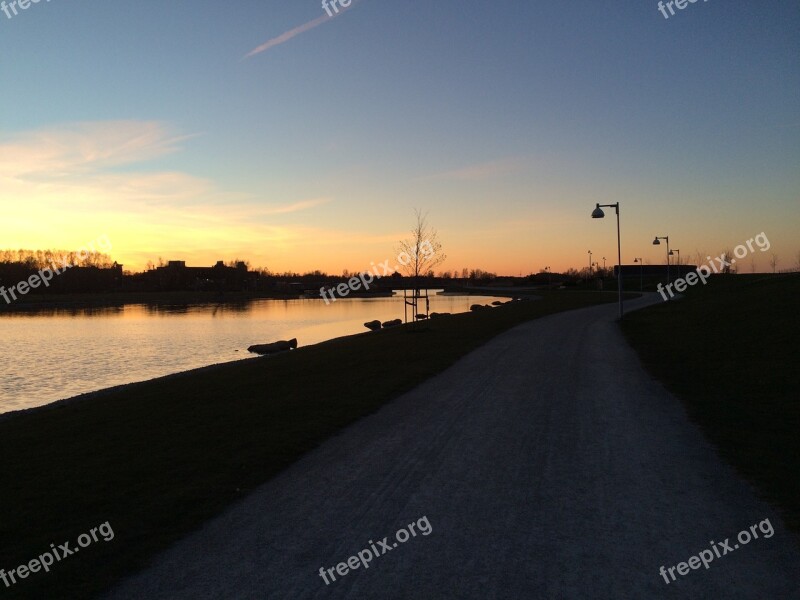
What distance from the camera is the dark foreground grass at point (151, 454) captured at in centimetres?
563

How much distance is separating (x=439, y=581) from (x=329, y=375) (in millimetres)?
11957

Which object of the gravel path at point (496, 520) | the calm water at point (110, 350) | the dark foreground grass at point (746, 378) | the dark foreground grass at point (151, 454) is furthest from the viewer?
the calm water at point (110, 350)

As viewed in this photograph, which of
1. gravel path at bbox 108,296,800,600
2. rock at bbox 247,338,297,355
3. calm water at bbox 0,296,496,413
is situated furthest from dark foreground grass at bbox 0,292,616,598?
rock at bbox 247,338,297,355

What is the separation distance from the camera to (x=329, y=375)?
16438 millimetres

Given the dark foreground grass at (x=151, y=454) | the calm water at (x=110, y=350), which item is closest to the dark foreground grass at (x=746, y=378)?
the dark foreground grass at (x=151, y=454)

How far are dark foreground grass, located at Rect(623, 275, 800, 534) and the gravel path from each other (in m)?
0.47

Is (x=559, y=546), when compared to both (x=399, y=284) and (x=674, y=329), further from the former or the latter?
(x=399, y=284)

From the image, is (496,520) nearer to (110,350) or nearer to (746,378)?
(746,378)

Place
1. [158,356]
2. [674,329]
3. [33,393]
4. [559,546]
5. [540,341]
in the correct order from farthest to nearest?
[158,356]
[674,329]
[540,341]
[33,393]
[559,546]

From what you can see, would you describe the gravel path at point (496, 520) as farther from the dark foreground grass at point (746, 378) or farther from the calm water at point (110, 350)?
the calm water at point (110, 350)

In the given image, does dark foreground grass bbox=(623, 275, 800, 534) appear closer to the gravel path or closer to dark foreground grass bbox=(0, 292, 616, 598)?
the gravel path

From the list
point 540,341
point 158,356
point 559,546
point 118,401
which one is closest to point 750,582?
point 559,546

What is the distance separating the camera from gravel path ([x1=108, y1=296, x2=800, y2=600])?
4711mm

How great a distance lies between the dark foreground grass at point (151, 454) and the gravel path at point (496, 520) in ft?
1.64
